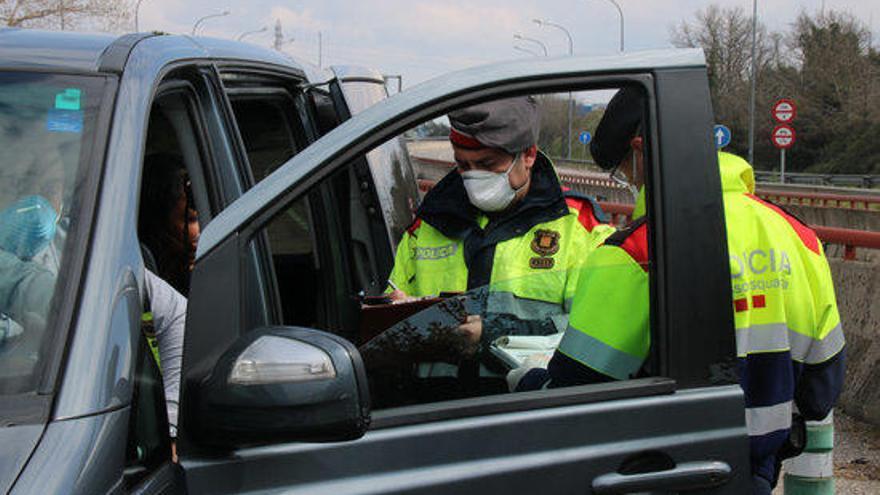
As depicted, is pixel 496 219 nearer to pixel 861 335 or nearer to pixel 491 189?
pixel 491 189

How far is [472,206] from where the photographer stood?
10.4ft

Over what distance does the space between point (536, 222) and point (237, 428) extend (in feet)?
4.72

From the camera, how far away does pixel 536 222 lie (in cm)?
303

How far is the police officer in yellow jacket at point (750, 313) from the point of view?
2250 mm

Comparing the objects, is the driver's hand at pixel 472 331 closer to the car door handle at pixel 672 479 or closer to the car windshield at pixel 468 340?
the car windshield at pixel 468 340

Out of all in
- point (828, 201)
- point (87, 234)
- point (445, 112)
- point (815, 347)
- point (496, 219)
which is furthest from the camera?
point (828, 201)

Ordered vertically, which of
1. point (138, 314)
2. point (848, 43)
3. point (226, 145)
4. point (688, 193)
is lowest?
point (138, 314)

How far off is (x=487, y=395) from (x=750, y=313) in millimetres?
657

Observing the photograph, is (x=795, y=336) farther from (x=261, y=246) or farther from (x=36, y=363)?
(x=36, y=363)

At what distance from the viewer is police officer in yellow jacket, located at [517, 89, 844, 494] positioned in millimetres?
2250

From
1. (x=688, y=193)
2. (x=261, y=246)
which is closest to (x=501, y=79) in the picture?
(x=688, y=193)

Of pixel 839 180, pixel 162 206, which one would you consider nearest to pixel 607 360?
pixel 162 206

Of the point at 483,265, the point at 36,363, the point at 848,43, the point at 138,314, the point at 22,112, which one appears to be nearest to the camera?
the point at 36,363

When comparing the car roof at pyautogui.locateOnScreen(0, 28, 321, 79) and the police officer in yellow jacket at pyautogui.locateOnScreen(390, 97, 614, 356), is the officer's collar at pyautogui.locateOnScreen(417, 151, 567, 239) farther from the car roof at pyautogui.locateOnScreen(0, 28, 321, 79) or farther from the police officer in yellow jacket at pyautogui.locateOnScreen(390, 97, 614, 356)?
the car roof at pyautogui.locateOnScreen(0, 28, 321, 79)
